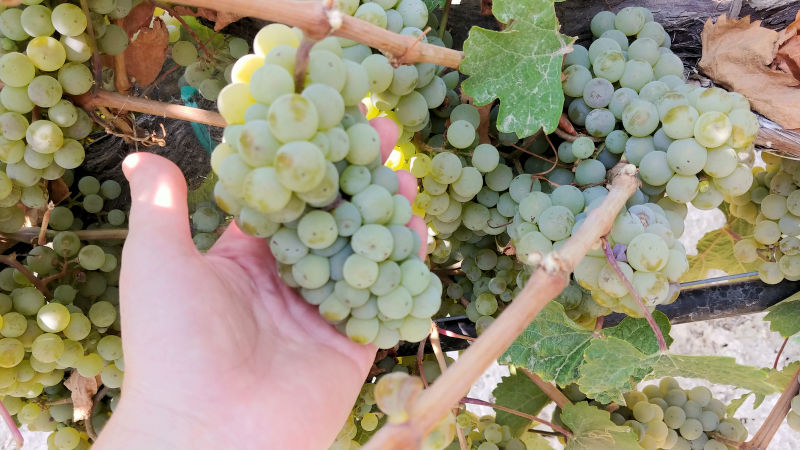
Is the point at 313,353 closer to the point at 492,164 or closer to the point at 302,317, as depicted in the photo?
the point at 302,317

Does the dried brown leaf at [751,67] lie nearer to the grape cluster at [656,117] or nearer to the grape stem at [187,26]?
the grape cluster at [656,117]

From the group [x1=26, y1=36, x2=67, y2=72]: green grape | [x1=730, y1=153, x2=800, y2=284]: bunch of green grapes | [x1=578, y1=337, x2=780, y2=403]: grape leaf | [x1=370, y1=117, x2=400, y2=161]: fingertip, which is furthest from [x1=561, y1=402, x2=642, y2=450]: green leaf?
[x1=26, y1=36, x2=67, y2=72]: green grape

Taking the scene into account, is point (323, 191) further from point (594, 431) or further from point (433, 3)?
point (594, 431)

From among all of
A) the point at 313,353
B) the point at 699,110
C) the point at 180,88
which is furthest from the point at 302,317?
the point at 180,88

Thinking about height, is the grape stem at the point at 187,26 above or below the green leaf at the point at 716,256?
above

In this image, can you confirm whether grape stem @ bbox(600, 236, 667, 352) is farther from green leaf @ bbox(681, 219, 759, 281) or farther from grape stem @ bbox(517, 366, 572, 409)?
green leaf @ bbox(681, 219, 759, 281)

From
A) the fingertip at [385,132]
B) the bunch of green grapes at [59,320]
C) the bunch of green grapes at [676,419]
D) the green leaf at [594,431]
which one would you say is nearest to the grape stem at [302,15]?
the fingertip at [385,132]
